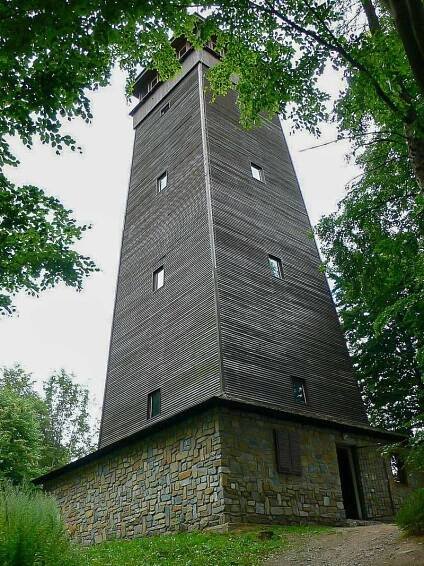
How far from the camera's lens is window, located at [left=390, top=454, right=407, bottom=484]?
13.9m

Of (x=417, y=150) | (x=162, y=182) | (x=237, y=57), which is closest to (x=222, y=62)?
(x=237, y=57)

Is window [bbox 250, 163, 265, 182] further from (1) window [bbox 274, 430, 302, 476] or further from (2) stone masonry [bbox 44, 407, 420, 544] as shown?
(1) window [bbox 274, 430, 302, 476]

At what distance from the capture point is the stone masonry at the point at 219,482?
1060 centimetres

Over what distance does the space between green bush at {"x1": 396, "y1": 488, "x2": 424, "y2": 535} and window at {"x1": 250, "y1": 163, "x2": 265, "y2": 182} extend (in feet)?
42.3

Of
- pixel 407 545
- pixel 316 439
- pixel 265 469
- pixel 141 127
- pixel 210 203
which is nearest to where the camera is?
pixel 407 545

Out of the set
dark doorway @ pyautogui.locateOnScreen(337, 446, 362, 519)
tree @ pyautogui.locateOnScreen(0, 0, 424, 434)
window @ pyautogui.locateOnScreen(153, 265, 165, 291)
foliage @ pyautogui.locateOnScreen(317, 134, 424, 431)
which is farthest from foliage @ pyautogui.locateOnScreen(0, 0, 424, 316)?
dark doorway @ pyautogui.locateOnScreen(337, 446, 362, 519)

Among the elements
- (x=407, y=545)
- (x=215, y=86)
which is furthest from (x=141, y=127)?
(x=407, y=545)

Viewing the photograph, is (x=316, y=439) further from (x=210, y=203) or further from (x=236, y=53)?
(x=236, y=53)

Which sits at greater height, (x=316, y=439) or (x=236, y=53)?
(x=236, y=53)

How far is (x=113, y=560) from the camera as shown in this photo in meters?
7.89

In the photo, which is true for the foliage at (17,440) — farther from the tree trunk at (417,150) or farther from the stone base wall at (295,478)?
the tree trunk at (417,150)

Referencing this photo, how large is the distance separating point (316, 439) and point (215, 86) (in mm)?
Result: 8389

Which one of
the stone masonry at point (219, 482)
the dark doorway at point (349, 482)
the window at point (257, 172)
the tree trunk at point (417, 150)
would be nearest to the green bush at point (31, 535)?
the stone masonry at point (219, 482)

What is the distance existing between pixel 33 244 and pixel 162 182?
9.95 metres
